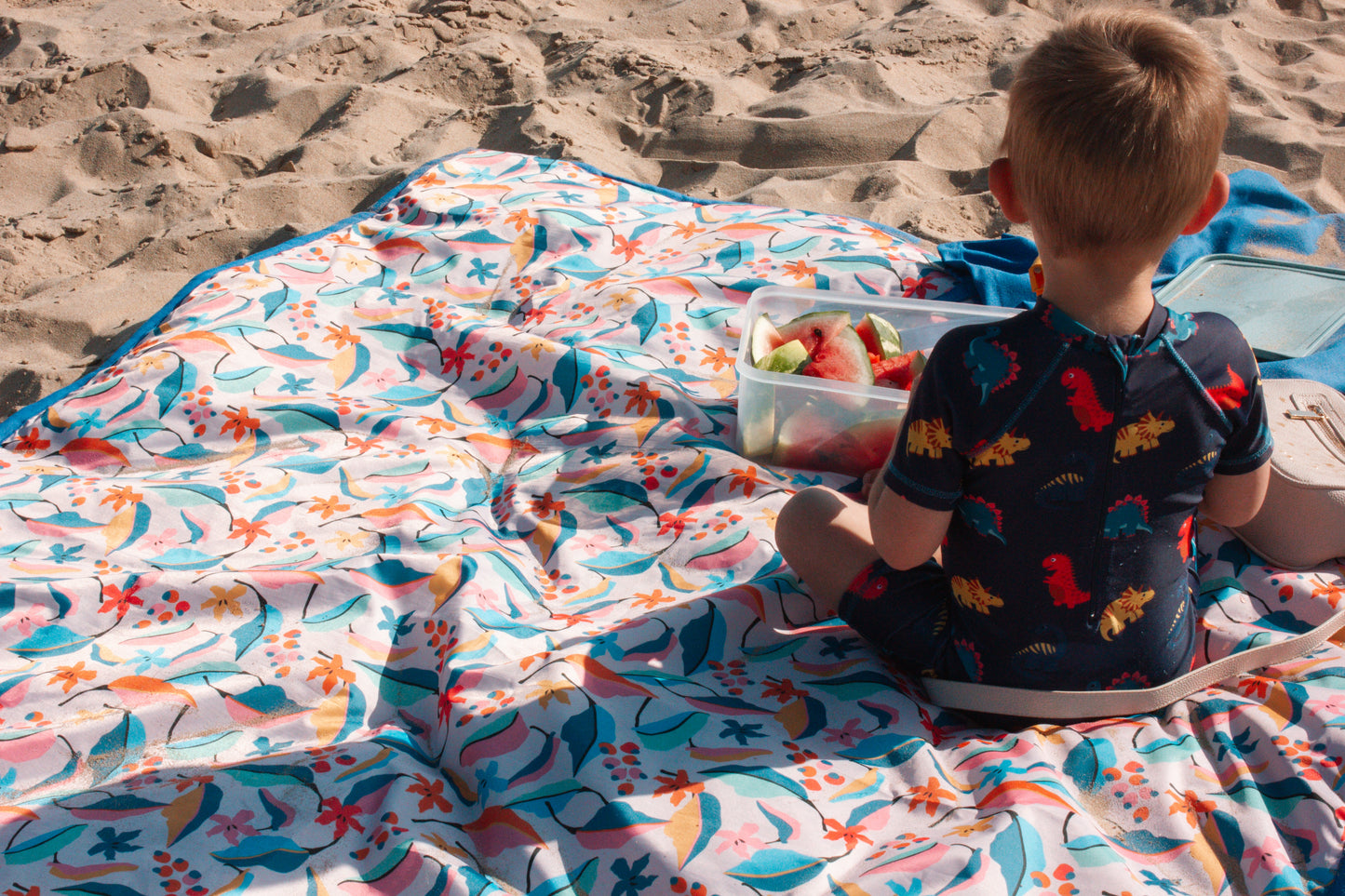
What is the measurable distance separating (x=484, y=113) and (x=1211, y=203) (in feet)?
9.83

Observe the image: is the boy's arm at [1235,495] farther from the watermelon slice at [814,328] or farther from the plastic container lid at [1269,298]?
the plastic container lid at [1269,298]

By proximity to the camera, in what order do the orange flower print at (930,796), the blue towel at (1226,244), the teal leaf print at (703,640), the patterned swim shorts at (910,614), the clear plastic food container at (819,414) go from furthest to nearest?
1. the blue towel at (1226,244)
2. the clear plastic food container at (819,414)
3. the teal leaf print at (703,640)
4. the patterned swim shorts at (910,614)
5. the orange flower print at (930,796)

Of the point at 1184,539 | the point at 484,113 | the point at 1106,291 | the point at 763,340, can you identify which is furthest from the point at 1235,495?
the point at 484,113

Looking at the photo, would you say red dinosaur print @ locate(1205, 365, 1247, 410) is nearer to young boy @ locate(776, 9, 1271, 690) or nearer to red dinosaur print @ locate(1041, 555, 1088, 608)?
young boy @ locate(776, 9, 1271, 690)

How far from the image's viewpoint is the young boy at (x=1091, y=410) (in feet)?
3.48

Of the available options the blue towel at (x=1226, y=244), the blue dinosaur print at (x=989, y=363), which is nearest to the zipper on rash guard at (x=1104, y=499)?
the blue dinosaur print at (x=989, y=363)

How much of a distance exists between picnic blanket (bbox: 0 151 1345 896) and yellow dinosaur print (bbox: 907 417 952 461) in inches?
18.3

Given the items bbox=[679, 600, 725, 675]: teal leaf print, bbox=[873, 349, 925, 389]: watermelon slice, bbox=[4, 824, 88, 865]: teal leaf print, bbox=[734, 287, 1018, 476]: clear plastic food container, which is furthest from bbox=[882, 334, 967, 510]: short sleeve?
bbox=[4, 824, 88, 865]: teal leaf print

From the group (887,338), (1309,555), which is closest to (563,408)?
(887,338)

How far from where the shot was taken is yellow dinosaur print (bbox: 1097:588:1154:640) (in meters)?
1.32

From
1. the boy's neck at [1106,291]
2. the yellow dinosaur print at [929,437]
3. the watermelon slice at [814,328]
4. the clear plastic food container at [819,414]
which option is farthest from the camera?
the watermelon slice at [814,328]

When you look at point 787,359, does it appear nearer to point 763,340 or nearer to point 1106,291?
point 763,340

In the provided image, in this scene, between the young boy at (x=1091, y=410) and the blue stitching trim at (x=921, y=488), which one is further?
the blue stitching trim at (x=921, y=488)

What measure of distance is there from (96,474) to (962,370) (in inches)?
71.1
